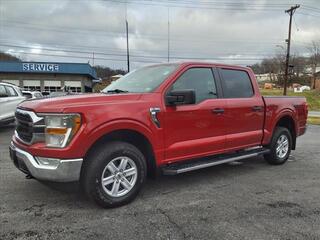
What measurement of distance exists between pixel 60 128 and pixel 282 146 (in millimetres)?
4839

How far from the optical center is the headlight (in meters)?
4.24

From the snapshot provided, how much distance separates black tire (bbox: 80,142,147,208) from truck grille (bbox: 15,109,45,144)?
0.64 metres

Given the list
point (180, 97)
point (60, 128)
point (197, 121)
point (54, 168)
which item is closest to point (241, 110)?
point (197, 121)

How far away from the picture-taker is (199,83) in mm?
5734

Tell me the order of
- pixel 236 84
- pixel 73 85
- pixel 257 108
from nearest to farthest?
1. pixel 236 84
2. pixel 257 108
3. pixel 73 85

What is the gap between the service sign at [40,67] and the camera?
2179 inches

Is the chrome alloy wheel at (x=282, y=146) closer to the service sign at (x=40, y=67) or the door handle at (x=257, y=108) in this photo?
the door handle at (x=257, y=108)

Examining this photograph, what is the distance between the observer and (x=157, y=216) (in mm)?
4371

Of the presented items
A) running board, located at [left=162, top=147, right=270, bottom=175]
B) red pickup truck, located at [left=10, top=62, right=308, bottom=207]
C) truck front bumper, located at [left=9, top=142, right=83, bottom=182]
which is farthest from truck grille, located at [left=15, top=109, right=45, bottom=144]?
running board, located at [left=162, top=147, right=270, bottom=175]

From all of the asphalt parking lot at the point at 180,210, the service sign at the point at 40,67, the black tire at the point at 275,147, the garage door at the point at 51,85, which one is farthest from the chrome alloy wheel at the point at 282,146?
the garage door at the point at 51,85

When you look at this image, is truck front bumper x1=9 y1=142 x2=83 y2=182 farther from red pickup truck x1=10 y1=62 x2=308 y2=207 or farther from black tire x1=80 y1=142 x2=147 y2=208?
black tire x1=80 y1=142 x2=147 y2=208

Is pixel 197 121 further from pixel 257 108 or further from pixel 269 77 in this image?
pixel 269 77

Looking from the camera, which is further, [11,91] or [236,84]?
[11,91]

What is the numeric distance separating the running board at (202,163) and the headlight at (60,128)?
4.93ft
